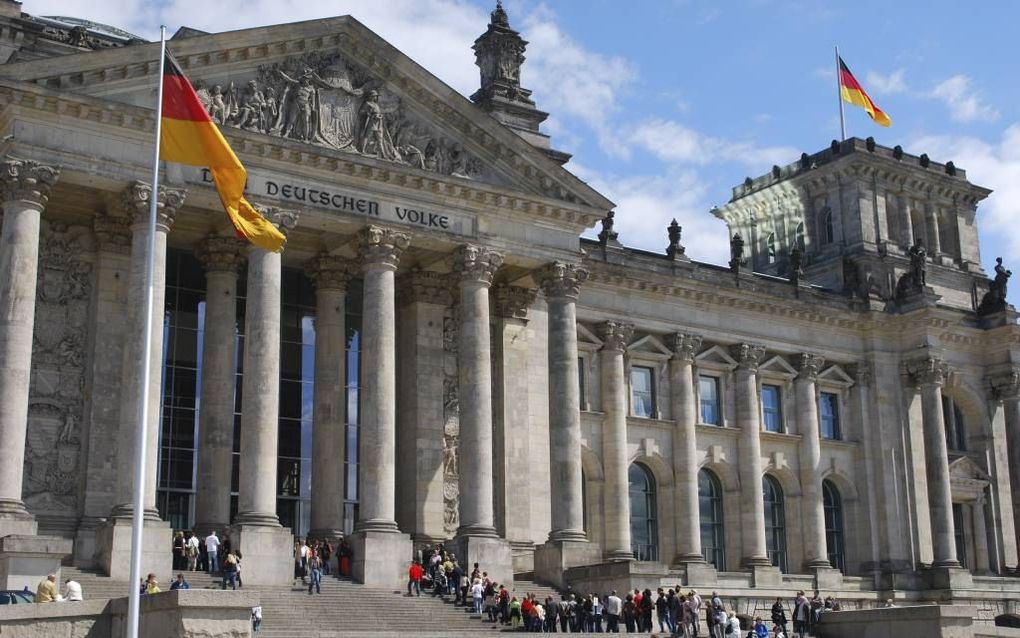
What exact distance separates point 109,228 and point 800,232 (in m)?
36.6

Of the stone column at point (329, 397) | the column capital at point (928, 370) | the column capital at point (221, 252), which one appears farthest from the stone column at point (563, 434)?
the column capital at point (928, 370)

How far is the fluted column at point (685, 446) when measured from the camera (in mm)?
53312

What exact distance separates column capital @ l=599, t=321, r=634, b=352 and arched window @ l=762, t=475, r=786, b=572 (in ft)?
32.0

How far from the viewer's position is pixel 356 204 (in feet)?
138

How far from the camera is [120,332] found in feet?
133

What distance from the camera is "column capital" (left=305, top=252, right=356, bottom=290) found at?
44656 mm

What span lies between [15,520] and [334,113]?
15416 millimetres

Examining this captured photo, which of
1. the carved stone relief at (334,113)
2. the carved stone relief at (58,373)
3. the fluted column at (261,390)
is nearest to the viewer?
the fluted column at (261,390)

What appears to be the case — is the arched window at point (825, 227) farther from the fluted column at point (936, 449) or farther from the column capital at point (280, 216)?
the column capital at point (280, 216)

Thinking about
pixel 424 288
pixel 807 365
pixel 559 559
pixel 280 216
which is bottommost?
pixel 559 559

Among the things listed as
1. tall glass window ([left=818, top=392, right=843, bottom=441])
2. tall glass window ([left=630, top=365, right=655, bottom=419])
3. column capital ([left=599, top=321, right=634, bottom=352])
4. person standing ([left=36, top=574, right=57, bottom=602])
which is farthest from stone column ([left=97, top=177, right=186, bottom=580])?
tall glass window ([left=818, top=392, right=843, bottom=441])

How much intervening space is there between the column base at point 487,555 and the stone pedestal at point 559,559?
1.67 meters

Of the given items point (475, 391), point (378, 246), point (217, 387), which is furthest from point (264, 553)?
point (378, 246)

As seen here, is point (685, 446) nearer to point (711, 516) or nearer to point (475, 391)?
point (711, 516)
